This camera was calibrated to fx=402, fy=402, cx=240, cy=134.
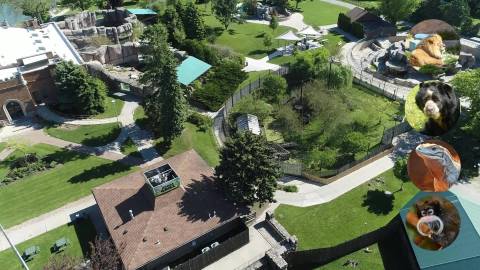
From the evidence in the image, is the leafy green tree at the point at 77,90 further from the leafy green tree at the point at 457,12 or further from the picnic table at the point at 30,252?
the leafy green tree at the point at 457,12

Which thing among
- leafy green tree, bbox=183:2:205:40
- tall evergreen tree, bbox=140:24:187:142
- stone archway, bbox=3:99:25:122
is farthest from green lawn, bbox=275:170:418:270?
leafy green tree, bbox=183:2:205:40

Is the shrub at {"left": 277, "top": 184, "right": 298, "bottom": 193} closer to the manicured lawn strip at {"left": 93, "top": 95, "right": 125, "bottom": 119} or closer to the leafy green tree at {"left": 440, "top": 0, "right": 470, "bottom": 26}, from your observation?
the manicured lawn strip at {"left": 93, "top": 95, "right": 125, "bottom": 119}

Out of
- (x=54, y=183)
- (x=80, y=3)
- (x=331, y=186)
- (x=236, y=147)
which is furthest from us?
(x=80, y=3)

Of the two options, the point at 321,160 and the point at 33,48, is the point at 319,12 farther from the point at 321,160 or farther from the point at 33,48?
the point at 33,48

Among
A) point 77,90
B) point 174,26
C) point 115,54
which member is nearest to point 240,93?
point 77,90

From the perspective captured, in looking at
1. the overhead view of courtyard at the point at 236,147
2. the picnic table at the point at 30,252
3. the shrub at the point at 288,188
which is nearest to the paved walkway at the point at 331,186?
the overhead view of courtyard at the point at 236,147

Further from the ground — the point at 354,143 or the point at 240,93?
the point at 354,143
